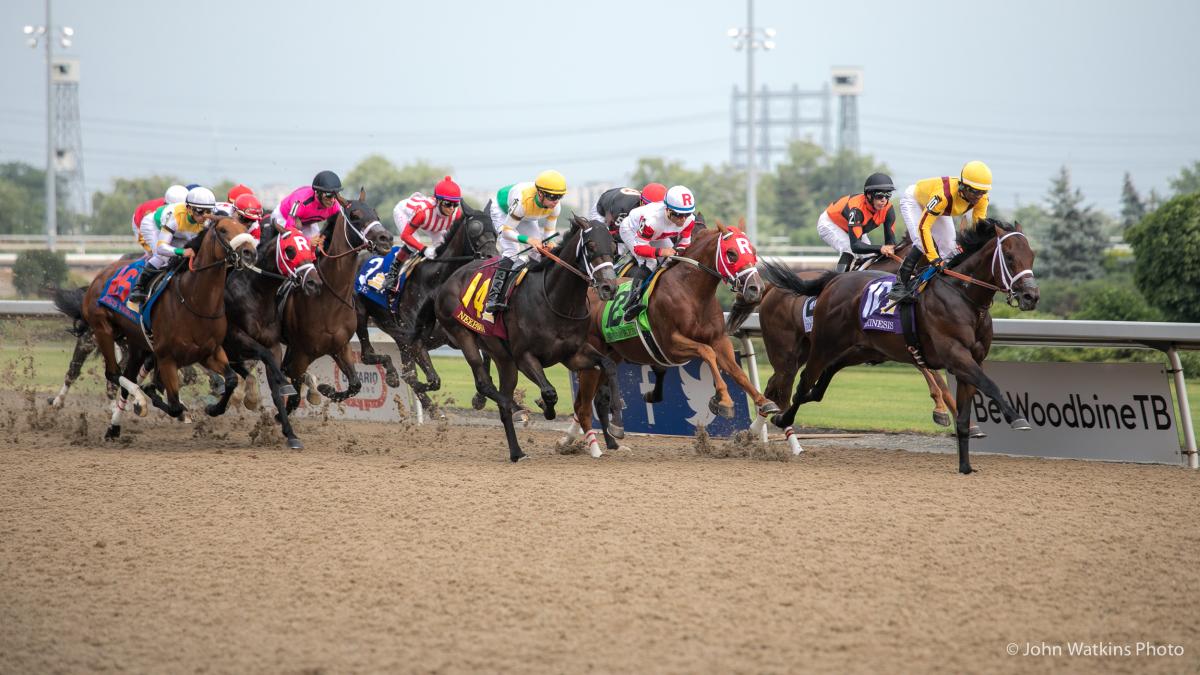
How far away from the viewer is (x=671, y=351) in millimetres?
10109

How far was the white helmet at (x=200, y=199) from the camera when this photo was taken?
441 inches

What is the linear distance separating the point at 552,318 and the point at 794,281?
87.7 inches

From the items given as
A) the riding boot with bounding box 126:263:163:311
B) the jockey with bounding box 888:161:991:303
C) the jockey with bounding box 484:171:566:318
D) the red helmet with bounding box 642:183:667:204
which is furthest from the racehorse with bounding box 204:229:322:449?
the jockey with bounding box 888:161:991:303

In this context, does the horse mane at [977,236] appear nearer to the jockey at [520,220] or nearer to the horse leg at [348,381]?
the jockey at [520,220]

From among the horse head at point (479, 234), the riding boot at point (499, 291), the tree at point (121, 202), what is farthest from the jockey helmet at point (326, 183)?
the tree at point (121, 202)

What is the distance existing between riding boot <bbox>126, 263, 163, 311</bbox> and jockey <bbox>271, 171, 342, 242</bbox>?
1.16m

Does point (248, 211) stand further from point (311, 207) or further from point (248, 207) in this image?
point (311, 207)

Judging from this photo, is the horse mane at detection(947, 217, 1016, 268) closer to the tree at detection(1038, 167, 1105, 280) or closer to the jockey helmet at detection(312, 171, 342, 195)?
the jockey helmet at detection(312, 171, 342, 195)

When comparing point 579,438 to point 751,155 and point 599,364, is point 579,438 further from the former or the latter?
point 751,155

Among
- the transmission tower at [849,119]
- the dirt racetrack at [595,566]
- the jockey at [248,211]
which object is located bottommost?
the dirt racetrack at [595,566]

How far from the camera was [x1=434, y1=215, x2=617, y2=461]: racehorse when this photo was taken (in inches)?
377

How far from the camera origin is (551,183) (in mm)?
10508

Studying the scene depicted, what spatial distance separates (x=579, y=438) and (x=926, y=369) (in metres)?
3.39

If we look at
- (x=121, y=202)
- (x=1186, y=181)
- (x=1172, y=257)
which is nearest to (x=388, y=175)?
(x=121, y=202)
